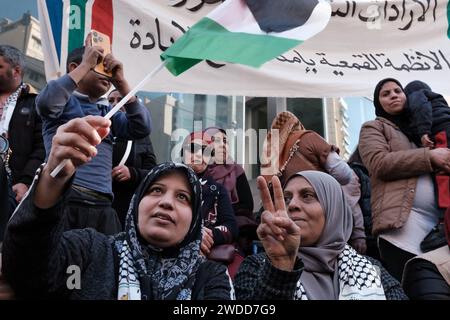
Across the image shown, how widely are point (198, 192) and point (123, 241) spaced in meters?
0.34

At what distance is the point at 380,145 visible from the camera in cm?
310

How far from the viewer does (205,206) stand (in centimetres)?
308

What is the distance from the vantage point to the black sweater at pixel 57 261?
1.43m

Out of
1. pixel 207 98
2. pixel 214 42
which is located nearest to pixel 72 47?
pixel 214 42

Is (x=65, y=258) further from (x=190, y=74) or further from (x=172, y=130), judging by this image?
(x=172, y=130)

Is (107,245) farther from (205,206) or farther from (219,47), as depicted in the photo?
(205,206)

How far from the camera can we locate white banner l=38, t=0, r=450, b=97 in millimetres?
3525

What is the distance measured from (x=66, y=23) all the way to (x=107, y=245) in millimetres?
2050

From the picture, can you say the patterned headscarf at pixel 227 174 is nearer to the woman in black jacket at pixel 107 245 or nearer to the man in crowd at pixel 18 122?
the man in crowd at pixel 18 122

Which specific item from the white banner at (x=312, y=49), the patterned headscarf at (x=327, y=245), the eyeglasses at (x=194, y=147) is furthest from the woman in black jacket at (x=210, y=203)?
the patterned headscarf at (x=327, y=245)

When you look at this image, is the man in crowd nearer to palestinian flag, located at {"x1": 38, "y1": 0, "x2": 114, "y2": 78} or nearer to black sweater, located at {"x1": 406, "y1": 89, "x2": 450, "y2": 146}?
palestinian flag, located at {"x1": 38, "y1": 0, "x2": 114, "y2": 78}

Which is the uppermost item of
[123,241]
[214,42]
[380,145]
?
[214,42]

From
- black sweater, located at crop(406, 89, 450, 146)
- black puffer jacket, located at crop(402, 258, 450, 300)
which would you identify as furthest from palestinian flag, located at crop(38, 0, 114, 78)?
black puffer jacket, located at crop(402, 258, 450, 300)

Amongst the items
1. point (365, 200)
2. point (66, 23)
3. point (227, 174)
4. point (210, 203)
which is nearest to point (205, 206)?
point (210, 203)
